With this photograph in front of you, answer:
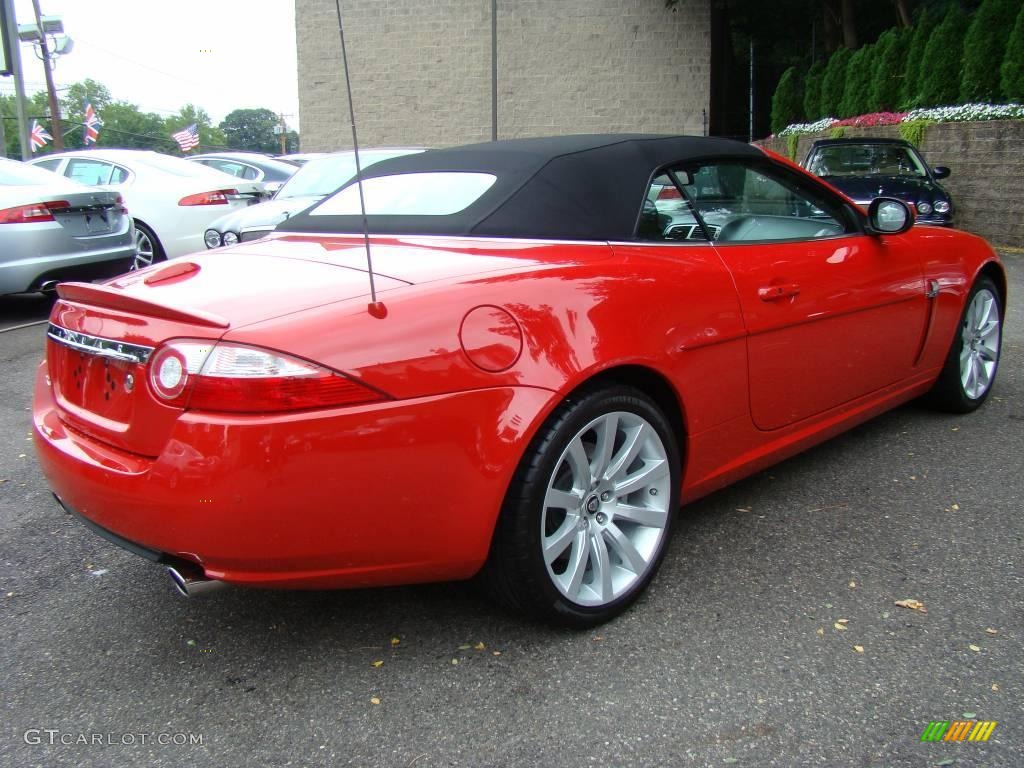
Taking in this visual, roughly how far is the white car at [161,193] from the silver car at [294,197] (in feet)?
0.99

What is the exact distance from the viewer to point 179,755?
2.13 m

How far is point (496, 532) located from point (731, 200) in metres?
1.73

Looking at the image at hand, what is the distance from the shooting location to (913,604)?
2.77m

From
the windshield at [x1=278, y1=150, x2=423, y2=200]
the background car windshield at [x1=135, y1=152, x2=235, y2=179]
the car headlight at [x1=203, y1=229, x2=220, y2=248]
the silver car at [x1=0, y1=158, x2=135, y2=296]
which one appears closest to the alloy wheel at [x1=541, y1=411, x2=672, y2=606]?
the silver car at [x1=0, y1=158, x2=135, y2=296]

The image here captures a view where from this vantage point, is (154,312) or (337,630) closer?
(154,312)

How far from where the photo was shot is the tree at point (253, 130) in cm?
9219

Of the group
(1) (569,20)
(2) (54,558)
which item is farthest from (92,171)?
(1) (569,20)

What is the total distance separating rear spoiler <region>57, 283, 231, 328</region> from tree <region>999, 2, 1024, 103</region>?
13102mm

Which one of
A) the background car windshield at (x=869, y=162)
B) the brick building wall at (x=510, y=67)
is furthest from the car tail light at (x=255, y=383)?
the brick building wall at (x=510, y=67)

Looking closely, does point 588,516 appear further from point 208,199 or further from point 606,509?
point 208,199

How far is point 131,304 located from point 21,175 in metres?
6.34

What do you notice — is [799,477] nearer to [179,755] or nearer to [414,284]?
[414,284]
